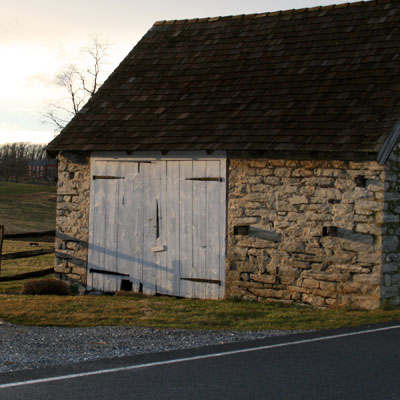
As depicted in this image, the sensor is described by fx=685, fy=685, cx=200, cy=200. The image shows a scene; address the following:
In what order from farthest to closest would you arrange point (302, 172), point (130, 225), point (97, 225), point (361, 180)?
point (97, 225) → point (130, 225) → point (302, 172) → point (361, 180)

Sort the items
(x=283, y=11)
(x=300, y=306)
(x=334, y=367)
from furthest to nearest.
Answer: (x=283, y=11), (x=300, y=306), (x=334, y=367)

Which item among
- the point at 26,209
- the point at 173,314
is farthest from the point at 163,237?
the point at 26,209

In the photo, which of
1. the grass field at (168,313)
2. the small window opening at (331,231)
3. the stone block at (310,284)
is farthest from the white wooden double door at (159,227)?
the small window opening at (331,231)

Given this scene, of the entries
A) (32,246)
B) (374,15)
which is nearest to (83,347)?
(374,15)

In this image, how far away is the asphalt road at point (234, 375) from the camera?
6117 millimetres

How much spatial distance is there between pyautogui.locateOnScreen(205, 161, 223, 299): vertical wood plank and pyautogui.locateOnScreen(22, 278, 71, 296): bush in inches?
120

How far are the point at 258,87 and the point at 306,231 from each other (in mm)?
3478

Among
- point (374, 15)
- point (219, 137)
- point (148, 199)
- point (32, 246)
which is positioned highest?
point (374, 15)

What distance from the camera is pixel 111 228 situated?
14.4 meters

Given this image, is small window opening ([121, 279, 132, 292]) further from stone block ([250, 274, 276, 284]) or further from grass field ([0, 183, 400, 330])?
stone block ([250, 274, 276, 284])

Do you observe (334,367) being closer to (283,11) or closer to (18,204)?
(283,11)

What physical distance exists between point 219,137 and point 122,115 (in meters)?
2.85

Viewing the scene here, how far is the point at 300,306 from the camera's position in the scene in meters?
12.5

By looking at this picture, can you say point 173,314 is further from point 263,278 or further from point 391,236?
point 391,236
